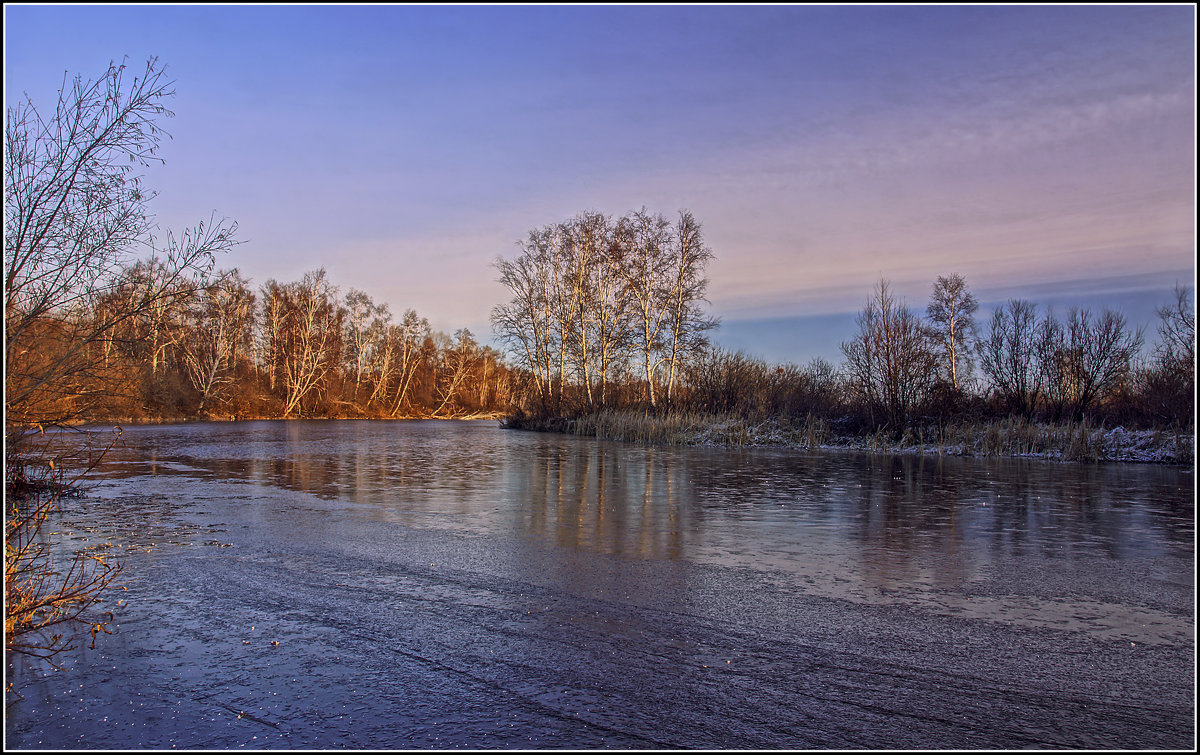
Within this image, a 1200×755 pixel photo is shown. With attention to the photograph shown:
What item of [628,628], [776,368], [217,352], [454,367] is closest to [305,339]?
[217,352]

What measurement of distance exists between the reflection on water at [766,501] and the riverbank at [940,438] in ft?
7.27

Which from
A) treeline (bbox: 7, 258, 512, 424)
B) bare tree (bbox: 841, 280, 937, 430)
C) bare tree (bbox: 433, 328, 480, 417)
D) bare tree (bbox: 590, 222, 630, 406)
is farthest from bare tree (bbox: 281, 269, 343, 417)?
bare tree (bbox: 841, 280, 937, 430)

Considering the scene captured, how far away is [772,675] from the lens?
171 inches

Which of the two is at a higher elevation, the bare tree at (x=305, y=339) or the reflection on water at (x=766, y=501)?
the bare tree at (x=305, y=339)

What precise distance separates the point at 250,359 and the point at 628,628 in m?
67.5

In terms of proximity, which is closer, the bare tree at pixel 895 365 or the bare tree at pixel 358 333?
the bare tree at pixel 895 365

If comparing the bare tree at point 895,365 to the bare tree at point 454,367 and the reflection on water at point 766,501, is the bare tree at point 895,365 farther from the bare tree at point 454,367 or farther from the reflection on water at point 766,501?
the bare tree at point 454,367

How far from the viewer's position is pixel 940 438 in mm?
24875

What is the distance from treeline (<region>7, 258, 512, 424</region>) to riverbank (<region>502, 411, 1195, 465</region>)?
17141mm

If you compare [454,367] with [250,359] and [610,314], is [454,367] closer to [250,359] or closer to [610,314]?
[250,359]

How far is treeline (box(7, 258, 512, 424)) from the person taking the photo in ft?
16.7

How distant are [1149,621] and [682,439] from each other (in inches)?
925

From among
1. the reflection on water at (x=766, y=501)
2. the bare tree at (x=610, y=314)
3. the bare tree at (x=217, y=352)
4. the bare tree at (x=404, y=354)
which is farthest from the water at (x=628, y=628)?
the bare tree at (x=404, y=354)

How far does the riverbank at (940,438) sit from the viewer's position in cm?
2112
